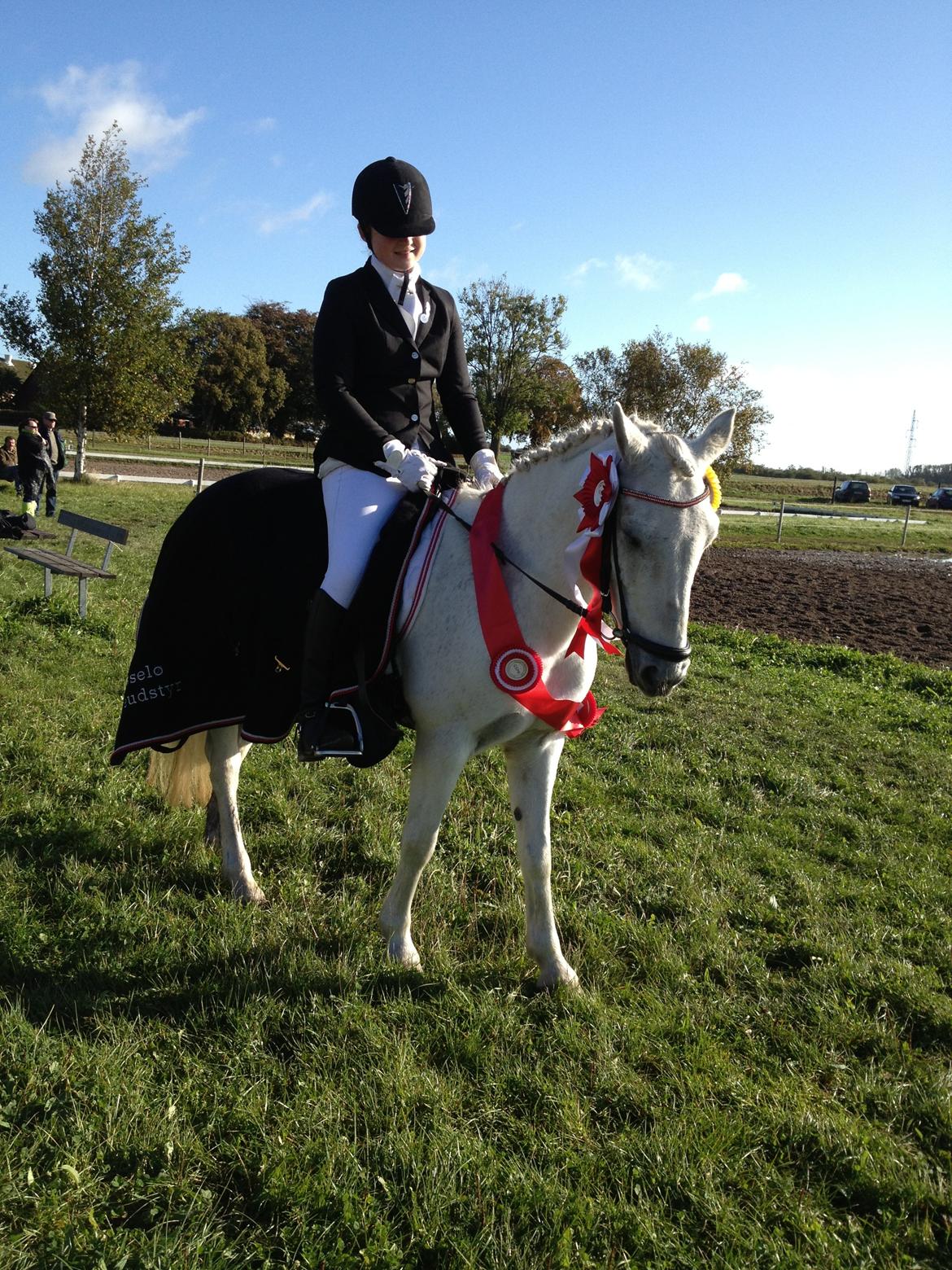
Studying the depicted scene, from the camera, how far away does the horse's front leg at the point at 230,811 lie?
4426mm

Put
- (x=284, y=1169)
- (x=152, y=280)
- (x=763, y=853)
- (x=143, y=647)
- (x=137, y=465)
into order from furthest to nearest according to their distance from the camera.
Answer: (x=137, y=465), (x=152, y=280), (x=763, y=853), (x=143, y=647), (x=284, y=1169)

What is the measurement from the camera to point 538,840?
12.6 feet

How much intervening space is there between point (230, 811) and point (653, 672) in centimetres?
269

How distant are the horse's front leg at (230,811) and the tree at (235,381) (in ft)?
184

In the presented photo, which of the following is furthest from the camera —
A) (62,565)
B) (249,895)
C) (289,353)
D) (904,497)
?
(289,353)

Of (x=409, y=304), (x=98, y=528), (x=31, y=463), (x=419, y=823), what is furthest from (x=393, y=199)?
(x=31, y=463)

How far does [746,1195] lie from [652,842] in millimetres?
2778

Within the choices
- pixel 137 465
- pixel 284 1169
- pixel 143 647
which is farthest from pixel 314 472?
pixel 137 465

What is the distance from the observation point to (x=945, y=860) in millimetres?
5422

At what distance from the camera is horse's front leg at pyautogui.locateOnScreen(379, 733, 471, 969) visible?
356cm

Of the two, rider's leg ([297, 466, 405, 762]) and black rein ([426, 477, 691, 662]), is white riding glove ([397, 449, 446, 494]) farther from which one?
black rein ([426, 477, 691, 662])

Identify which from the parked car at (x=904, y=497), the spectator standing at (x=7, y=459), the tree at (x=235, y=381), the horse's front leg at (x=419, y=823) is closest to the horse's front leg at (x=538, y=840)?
the horse's front leg at (x=419, y=823)

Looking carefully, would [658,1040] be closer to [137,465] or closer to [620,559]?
[620,559]

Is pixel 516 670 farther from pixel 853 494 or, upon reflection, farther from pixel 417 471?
pixel 853 494
